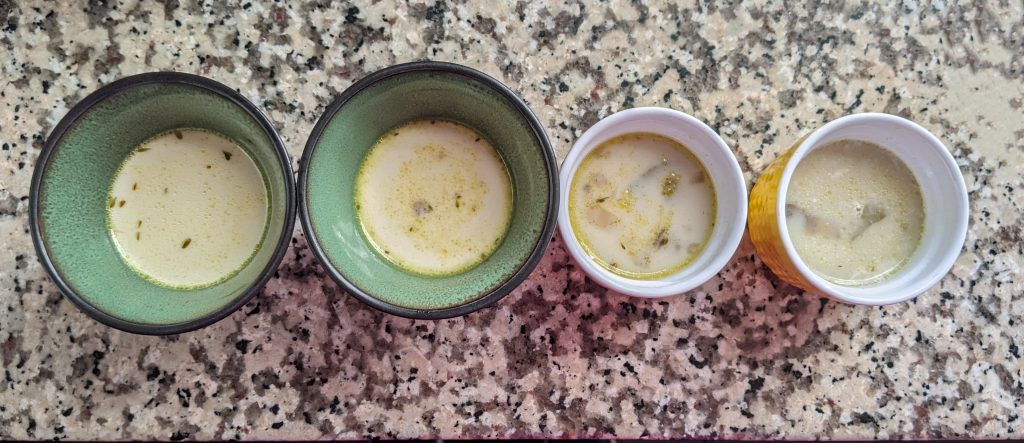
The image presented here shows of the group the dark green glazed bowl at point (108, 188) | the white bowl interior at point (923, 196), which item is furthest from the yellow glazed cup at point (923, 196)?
the dark green glazed bowl at point (108, 188)

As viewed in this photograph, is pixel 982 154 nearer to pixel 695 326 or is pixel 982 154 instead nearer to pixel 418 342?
pixel 695 326

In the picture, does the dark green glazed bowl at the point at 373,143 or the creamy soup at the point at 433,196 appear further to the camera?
the creamy soup at the point at 433,196

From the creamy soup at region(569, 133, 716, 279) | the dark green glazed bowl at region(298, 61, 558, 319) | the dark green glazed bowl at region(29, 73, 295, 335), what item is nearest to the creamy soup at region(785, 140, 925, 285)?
the creamy soup at region(569, 133, 716, 279)

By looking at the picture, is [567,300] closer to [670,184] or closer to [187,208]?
[670,184]

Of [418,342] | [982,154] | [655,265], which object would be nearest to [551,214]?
[655,265]

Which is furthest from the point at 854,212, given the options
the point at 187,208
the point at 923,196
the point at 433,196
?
the point at 187,208

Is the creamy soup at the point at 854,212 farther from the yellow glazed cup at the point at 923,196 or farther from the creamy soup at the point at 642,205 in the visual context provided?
the creamy soup at the point at 642,205
